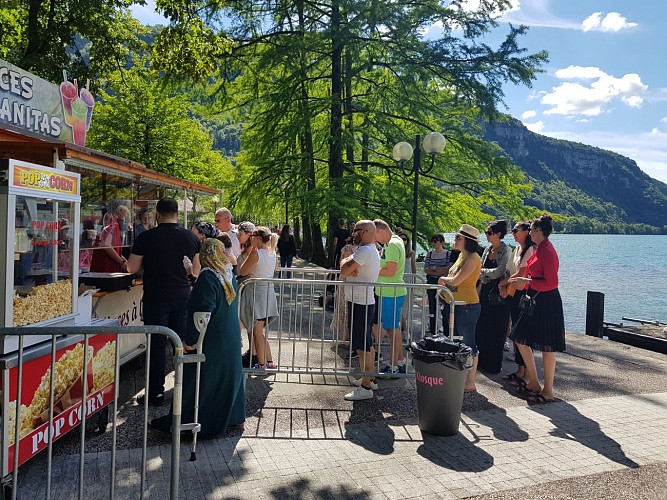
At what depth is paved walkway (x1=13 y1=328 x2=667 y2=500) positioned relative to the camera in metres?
3.85

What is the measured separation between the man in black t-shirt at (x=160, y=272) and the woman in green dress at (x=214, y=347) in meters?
0.82

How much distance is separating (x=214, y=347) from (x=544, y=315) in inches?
148

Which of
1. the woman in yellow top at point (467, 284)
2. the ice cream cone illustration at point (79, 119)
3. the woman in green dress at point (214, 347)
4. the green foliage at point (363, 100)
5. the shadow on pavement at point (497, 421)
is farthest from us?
the green foliage at point (363, 100)

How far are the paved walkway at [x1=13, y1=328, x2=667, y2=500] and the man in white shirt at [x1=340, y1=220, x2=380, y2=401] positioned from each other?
0.29 m

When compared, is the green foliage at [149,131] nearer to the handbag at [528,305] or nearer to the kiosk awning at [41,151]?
the kiosk awning at [41,151]

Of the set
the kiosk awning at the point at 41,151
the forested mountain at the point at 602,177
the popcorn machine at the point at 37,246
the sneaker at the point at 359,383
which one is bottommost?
the sneaker at the point at 359,383

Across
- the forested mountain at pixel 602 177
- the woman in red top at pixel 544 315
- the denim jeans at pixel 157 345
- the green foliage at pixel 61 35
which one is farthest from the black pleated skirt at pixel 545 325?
the forested mountain at pixel 602 177

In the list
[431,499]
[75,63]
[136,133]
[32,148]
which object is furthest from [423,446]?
[136,133]

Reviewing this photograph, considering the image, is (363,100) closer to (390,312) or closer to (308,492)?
(390,312)

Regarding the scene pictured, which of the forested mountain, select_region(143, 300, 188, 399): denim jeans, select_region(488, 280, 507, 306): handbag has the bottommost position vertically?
select_region(143, 300, 188, 399): denim jeans

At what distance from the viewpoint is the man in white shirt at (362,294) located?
5.88 m

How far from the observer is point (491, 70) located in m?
16.7

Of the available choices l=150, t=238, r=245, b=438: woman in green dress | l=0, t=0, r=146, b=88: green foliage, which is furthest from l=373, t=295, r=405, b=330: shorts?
l=0, t=0, r=146, b=88: green foliage

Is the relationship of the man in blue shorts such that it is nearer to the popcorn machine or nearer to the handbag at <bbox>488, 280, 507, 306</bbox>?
the handbag at <bbox>488, 280, 507, 306</bbox>
